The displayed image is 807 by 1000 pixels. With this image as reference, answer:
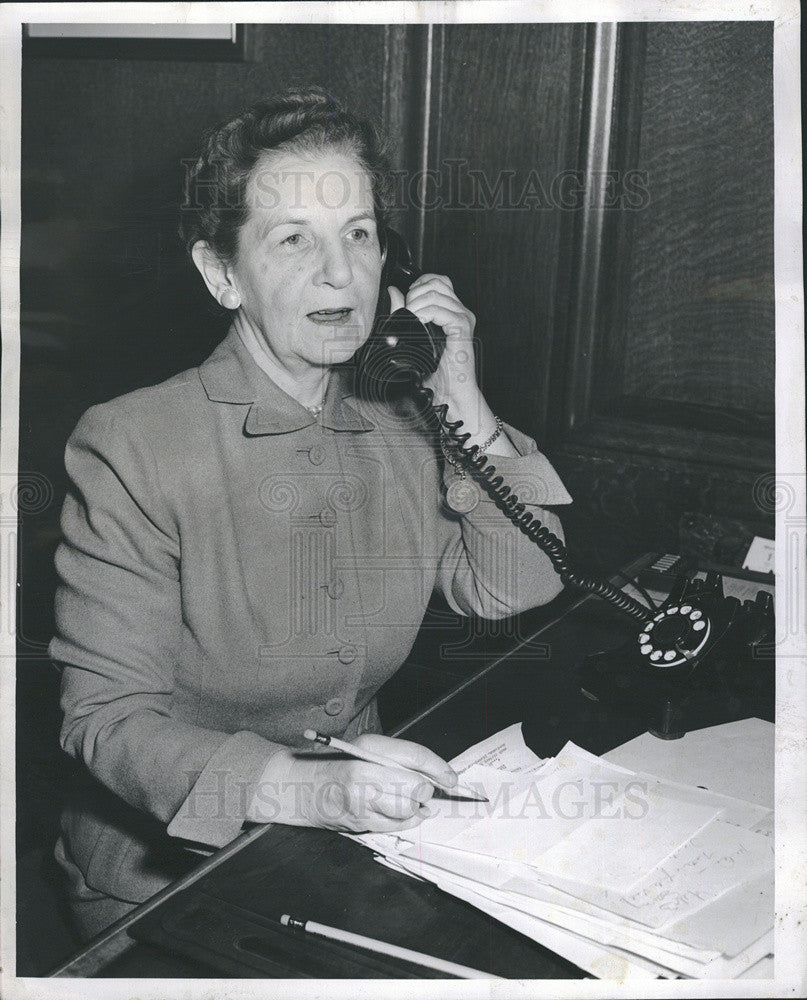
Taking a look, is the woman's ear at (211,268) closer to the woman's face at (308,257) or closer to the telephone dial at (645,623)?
the woman's face at (308,257)

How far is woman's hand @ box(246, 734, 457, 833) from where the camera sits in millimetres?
975

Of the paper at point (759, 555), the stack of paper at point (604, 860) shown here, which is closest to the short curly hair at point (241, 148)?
the stack of paper at point (604, 860)

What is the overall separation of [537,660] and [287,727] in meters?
0.33

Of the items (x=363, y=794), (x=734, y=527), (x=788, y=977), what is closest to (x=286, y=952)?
(x=363, y=794)

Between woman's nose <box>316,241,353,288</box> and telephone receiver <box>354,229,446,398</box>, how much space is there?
0.22 ft

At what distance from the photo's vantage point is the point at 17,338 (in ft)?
3.81

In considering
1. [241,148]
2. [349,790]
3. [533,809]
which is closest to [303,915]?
[349,790]

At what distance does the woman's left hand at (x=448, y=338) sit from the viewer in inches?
50.6

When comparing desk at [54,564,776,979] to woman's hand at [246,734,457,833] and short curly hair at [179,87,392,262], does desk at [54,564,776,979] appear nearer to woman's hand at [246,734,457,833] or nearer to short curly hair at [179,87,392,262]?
woman's hand at [246,734,457,833]

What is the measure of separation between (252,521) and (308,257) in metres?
0.33

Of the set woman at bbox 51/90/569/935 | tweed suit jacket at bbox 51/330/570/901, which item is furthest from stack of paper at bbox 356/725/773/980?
tweed suit jacket at bbox 51/330/570/901

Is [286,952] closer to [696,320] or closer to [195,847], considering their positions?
[195,847]

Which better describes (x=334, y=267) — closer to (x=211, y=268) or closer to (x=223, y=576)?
(x=211, y=268)

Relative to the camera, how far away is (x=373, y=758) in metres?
0.99
